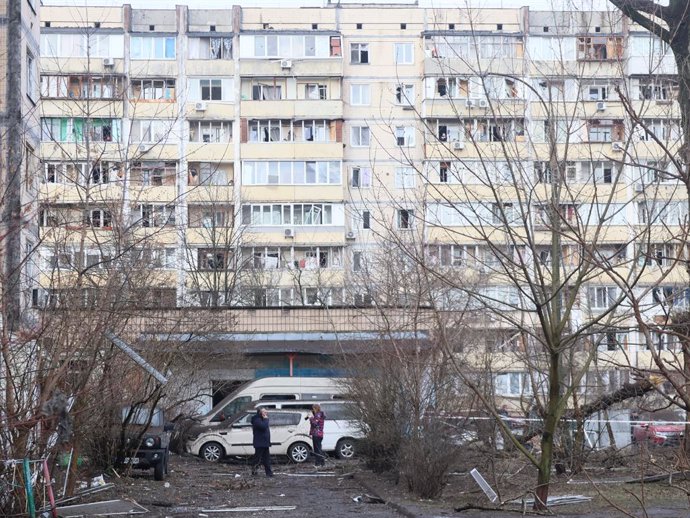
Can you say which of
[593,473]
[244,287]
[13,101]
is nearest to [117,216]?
[13,101]

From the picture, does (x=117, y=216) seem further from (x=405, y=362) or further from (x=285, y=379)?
(x=285, y=379)

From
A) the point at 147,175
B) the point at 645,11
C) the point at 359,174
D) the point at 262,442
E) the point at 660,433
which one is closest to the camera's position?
the point at 645,11

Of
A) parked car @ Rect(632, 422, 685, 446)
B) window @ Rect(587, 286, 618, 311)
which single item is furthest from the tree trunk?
parked car @ Rect(632, 422, 685, 446)

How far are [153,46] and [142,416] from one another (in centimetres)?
3467

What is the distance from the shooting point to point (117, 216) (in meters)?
18.6

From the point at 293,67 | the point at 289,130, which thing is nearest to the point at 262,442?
the point at 289,130

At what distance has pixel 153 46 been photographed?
55.0 meters

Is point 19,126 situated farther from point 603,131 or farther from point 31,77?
point 603,131

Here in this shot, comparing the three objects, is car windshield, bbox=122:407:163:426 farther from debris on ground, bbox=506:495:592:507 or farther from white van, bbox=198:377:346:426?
debris on ground, bbox=506:495:592:507

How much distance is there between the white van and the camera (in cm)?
3412

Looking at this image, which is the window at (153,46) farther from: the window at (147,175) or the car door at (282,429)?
the window at (147,175)

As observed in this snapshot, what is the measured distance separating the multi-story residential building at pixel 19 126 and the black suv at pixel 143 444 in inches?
181

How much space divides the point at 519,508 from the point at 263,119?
41361 millimetres

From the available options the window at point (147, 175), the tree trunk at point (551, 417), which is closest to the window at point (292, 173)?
the window at point (147, 175)
